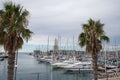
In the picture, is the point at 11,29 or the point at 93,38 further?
the point at 93,38

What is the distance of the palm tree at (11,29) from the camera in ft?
56.7

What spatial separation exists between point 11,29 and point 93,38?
10.2 meters

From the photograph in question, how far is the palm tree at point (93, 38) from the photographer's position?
24047 mm

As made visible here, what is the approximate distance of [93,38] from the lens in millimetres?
24094

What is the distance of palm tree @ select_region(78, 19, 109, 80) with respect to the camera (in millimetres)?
24047

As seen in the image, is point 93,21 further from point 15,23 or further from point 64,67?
point 64,67

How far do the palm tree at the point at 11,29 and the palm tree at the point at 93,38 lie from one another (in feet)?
29.1

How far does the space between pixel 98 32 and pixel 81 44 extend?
2364 millimetres

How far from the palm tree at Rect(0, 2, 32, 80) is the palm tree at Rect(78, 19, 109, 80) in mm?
8854

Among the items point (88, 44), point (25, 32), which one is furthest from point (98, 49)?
point (25, 32)

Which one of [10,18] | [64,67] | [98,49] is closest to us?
[10,18]

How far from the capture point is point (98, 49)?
24.1 metres

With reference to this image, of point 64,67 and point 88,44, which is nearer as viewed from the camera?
point 88,44

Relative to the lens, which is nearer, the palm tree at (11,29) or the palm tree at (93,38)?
the palm tree at (11,29)
